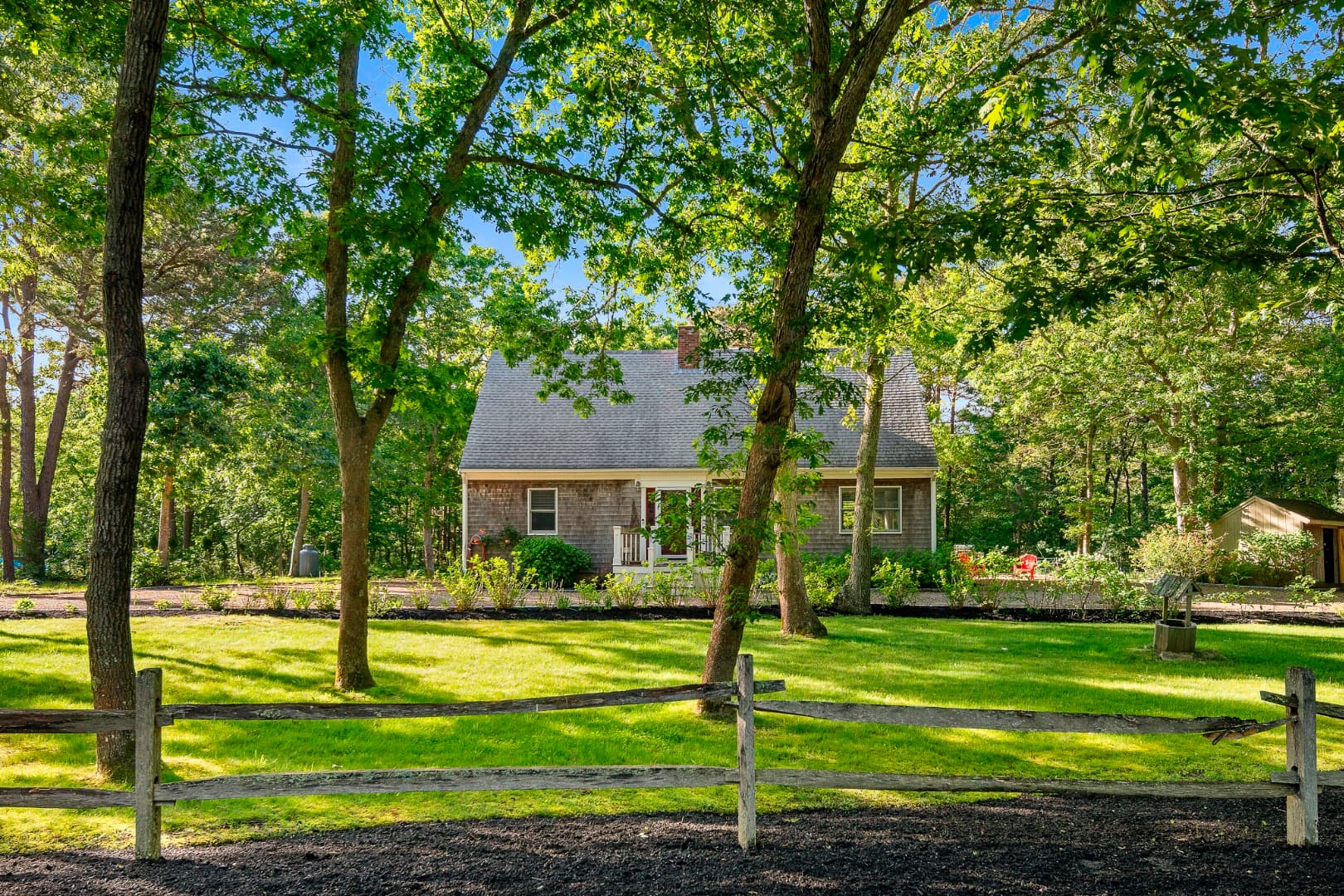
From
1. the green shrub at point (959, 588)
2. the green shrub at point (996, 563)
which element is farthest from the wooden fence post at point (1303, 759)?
the green shrub at point (996, 563)

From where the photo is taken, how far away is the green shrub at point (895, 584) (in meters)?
17.3

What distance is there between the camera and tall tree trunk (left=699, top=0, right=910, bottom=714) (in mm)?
7586

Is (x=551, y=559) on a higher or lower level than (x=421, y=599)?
higher

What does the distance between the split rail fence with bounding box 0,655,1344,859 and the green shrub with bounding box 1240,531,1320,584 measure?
1993 centimetres

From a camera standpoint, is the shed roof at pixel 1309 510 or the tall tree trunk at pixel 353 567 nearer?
the tall tree trunk at pixel 353 567

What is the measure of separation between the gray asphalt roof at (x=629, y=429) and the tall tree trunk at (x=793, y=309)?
1398 cm

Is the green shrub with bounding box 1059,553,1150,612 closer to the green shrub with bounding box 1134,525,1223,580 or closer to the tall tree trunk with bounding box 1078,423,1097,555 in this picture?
the green shrub with bounding box 1134,525,1223,580

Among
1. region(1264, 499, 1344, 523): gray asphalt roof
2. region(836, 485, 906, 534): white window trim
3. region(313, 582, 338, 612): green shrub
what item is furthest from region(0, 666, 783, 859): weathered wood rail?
region(1264, 499, 1344, 523): gray asphalt roof

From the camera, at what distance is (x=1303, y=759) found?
5.34m

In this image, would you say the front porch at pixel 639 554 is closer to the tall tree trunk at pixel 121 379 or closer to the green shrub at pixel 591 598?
the green shrub at pixel 591 598

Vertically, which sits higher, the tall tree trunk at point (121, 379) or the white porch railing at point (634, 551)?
the tall tree trunk at point (121, 379)

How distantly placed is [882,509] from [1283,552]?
1058 cm

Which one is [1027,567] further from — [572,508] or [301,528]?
[301,528]

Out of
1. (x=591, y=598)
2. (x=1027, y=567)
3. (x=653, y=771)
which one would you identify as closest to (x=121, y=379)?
(x=653, y=771)
